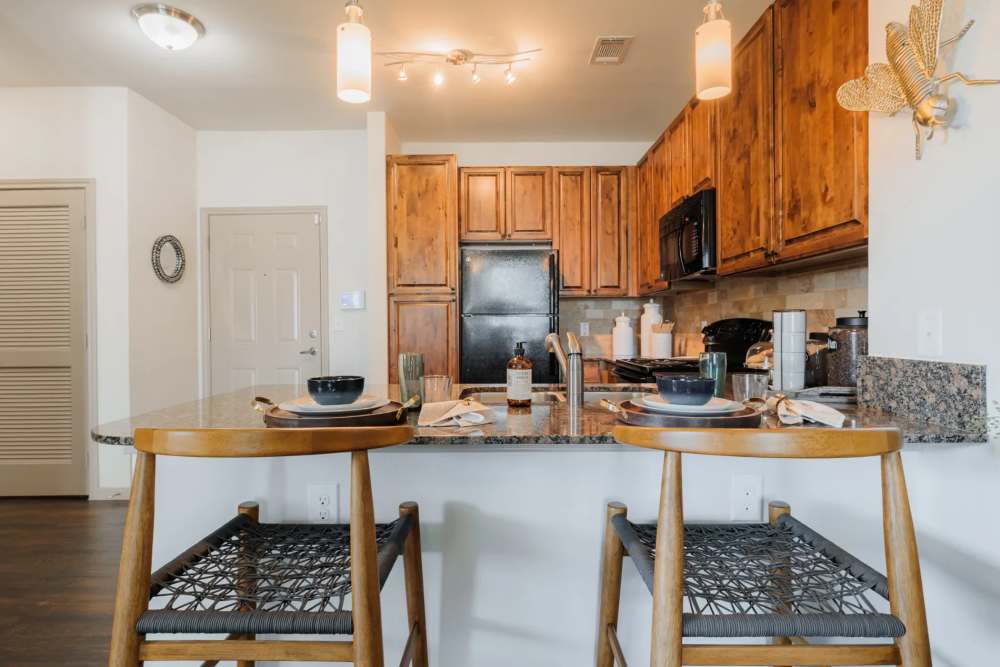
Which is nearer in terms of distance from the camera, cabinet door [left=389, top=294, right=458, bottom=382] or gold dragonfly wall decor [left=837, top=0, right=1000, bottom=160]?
gold dragonfly wall decor [left=837, top=0, right=1000, bottom=160]

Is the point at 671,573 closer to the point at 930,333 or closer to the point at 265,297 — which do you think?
the point at 930,333

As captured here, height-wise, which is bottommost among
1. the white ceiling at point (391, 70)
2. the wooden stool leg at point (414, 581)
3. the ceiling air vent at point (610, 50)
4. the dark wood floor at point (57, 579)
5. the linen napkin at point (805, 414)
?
the dark wood floor at point (57, 579)

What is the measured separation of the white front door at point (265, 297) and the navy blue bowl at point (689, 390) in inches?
136

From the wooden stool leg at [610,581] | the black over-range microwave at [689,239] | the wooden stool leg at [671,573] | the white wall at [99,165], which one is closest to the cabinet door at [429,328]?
the black over-range microwave at [689,239]

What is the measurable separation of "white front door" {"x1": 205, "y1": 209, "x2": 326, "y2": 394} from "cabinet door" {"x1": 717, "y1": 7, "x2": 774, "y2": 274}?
290 centimetres

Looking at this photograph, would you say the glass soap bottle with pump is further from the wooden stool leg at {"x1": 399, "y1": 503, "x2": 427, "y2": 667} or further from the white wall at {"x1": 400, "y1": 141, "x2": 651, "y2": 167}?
the white wall at {"x1": 400, "y1": 141, "x2": 651, "y2": 167}

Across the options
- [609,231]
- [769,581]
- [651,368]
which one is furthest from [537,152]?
[769,581]

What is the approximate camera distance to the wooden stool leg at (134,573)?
0.80m

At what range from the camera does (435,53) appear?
2861 millimetres

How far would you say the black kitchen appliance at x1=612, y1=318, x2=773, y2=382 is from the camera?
2.87m

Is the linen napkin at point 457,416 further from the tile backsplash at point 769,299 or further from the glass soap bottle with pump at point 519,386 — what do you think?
the tile backsplash at point 769,299

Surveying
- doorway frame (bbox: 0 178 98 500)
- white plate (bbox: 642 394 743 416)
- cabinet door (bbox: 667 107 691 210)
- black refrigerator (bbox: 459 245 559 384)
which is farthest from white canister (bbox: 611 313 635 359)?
doorway frame (bbox: 0 178 98 500)

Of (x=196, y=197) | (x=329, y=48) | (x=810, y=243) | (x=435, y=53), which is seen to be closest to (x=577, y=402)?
(x=810, y=243)

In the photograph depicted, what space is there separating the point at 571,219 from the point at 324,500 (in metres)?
3.05
